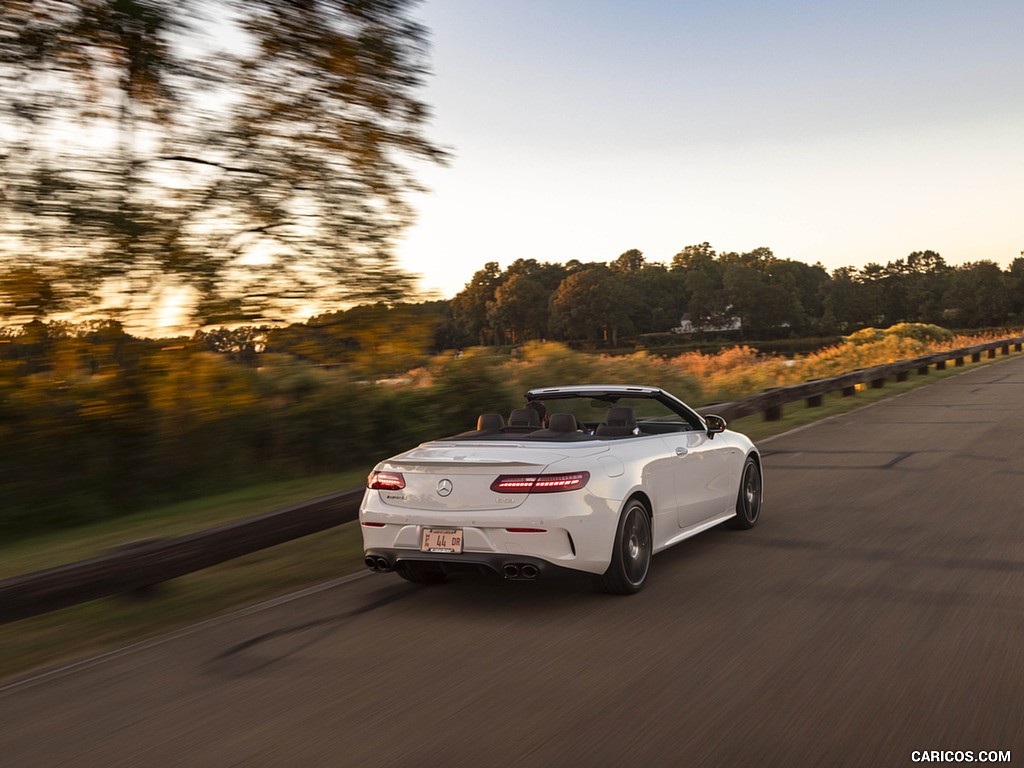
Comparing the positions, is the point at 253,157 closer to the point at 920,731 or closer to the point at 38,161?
the point at 38,161

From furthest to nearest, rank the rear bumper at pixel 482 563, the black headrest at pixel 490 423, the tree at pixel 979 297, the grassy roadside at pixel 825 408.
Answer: the tree at pixel 979 297
the grassy roadside at pixel 825 408
the black headrest at pixel 490 423
the rear bumper at pixel 482 563

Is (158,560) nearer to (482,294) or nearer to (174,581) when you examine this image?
(174,581)

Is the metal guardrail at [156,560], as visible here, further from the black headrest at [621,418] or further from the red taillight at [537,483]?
the black headrest at [621,418]

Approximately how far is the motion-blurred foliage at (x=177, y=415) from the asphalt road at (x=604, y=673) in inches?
190

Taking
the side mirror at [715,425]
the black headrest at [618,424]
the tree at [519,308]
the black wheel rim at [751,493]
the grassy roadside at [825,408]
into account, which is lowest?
the grassy roadside at [825,408]

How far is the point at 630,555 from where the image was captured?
19.9 feet

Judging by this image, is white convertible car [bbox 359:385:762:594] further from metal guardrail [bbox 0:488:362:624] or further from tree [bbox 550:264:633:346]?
tree [bbox 550:264:633:346]

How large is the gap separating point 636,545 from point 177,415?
21.5 ft

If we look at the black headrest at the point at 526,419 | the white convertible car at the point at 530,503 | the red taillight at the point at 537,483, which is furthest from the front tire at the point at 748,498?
the red taillight at the point at 537,483

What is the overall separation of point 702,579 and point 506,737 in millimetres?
2900

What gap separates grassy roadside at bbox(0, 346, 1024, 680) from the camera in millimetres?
5660

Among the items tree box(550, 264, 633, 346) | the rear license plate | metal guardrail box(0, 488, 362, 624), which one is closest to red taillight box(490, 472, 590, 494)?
the rear license plate

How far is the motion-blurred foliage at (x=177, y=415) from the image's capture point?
31.8ft

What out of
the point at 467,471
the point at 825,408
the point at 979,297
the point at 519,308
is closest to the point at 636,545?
the point at 467,471
